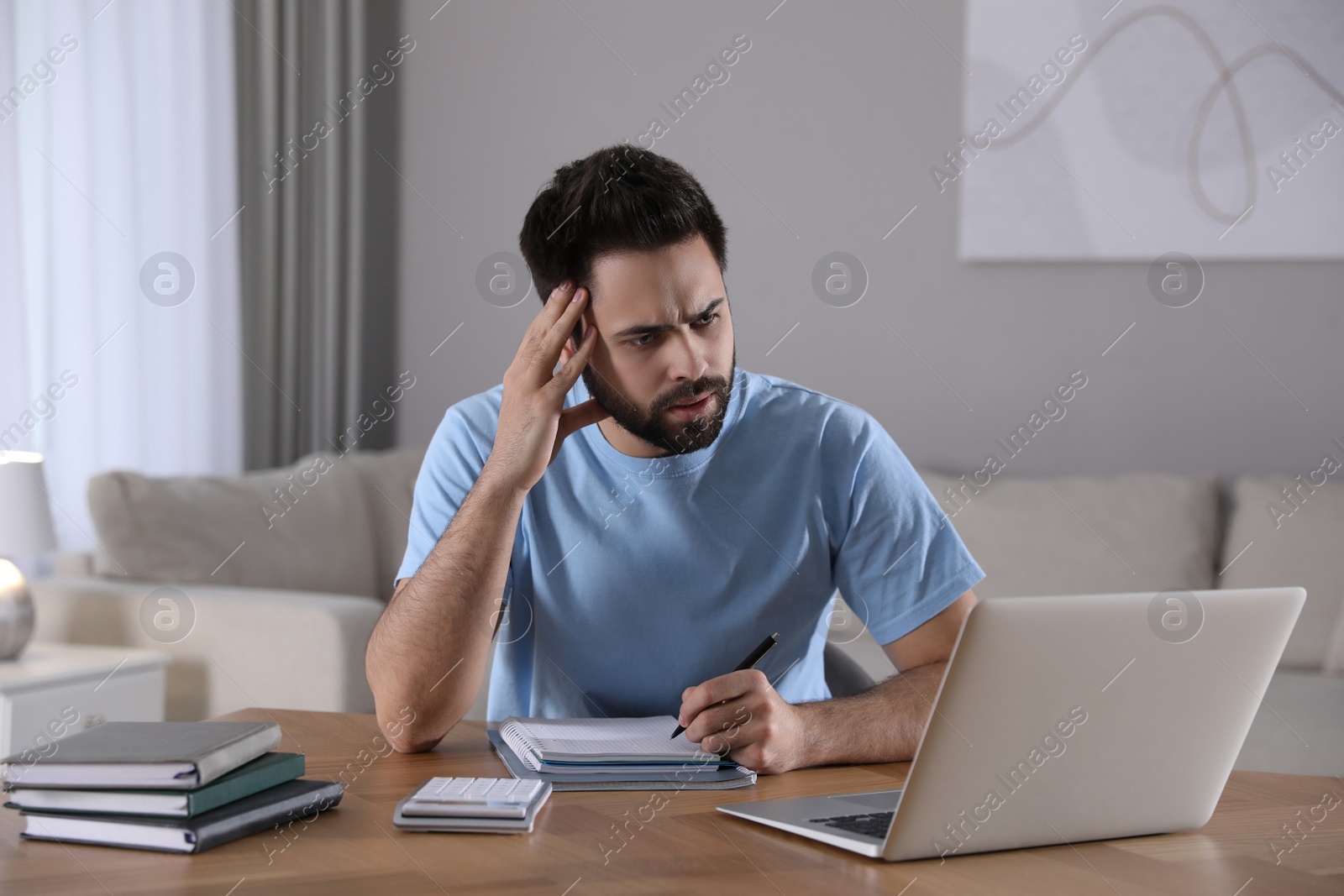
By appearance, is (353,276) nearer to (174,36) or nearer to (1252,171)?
(174,36)

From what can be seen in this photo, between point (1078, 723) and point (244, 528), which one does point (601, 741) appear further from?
point (244, 528)

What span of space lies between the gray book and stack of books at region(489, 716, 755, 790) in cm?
25

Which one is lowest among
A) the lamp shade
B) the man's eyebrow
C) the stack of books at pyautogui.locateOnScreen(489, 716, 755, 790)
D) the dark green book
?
the stack of books at pyautogui.locateOnScreen(489, 716, 755, 790)

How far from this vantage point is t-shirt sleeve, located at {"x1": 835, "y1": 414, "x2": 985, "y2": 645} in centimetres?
141

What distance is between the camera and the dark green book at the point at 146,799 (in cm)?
87

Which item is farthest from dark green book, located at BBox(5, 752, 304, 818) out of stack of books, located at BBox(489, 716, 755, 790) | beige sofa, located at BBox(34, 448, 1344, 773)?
beige sofa, located at BBox(34, 448, 1344, 773)

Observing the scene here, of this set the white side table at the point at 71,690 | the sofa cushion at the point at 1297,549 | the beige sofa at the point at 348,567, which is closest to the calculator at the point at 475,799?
the white side table at the point at 71,690

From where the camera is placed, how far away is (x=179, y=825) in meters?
0.86

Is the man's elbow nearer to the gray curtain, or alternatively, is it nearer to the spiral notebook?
the spiral notebook

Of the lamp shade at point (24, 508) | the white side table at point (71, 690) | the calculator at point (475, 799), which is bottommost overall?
the white side table at point (71, 690)

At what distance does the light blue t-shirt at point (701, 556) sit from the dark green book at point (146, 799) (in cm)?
54

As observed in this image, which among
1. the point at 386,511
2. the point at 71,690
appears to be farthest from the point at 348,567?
the point at 71,690

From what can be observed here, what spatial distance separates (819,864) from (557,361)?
787 millimetres

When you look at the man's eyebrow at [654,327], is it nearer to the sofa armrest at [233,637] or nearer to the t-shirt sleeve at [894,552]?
the t-shirt sleeve at [894,552]
